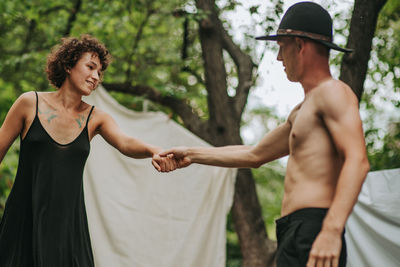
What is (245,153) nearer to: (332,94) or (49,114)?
(332,94)

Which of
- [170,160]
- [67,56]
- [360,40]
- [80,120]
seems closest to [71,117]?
[80,120]

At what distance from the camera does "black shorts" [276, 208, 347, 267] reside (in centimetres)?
194

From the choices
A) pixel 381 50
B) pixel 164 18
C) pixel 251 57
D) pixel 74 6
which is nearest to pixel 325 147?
pixel 381 50

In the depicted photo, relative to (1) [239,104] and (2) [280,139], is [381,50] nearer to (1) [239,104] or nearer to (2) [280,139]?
(1) [239,104]

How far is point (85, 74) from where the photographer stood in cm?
304

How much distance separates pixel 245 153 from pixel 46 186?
119cm

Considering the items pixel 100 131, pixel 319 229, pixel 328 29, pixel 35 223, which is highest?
pixel 328 29

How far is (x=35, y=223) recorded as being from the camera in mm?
2699

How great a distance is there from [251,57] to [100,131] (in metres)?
3.92

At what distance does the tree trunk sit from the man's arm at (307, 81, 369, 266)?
257 cm

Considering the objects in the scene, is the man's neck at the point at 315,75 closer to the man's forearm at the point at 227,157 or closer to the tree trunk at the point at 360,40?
the man's forearm at the point at 227,157

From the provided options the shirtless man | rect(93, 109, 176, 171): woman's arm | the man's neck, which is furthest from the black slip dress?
the man's neck

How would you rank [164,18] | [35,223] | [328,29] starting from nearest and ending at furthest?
[328,29]
[35,223]
[164,18]

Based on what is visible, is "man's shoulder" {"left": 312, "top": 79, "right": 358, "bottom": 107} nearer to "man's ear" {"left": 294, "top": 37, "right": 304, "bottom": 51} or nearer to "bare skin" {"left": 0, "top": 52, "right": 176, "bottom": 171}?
"man's ear" {"left": 294, "top": 37, "right": 304, "bottom": 51}
